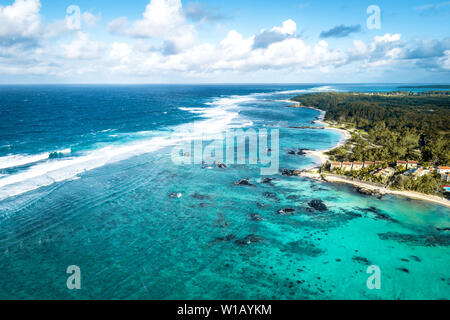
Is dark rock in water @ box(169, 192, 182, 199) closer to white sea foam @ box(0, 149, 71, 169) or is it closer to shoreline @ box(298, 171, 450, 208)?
shoreline @ box(298, 171, 450, 208)

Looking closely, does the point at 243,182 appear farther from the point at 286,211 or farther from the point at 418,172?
the point at 418,172

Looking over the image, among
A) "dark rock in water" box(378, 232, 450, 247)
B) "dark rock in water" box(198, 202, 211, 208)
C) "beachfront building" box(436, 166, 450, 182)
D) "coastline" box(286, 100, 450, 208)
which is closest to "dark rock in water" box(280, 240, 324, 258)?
"dark rock in water" box(378, 232, 450, 247)

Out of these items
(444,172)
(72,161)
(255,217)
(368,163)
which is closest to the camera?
(255,217)

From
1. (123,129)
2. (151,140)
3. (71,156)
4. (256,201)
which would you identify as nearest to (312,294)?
(256,201)

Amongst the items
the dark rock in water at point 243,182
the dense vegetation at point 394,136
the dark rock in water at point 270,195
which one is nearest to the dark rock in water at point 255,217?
the dark rock in water at point 270,195

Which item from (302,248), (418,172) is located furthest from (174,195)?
(418,172)

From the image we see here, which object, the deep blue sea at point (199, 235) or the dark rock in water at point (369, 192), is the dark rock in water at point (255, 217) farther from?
the dark rock in water at point (369, 192)
